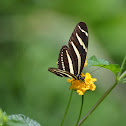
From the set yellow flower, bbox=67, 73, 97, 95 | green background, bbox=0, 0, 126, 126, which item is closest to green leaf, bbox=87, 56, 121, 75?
yellow flower, bbox=67, 73, 97, 95

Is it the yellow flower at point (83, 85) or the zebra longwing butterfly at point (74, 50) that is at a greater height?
the zebra longwing butterfly at point (74, 50)

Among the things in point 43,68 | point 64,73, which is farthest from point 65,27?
point 64,73

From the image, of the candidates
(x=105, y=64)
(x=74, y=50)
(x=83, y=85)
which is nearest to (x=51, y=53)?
(x=74, y=50)

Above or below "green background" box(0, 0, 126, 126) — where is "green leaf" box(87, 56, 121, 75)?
above

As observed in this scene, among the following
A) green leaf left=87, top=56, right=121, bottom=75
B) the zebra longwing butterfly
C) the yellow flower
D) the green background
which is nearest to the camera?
green leaf left=87, top=56, right=121, bottom=75

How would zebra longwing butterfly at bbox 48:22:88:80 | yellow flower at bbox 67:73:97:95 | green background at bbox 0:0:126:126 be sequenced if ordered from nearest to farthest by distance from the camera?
yellow flower at bbox 67:73:97:95
zebra longwing butterfly at bbox 48:22:88:80
green background at bbox 0:0:126:126

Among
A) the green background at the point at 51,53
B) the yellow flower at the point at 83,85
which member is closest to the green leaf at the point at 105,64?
the yellow flower at the point at 83,85

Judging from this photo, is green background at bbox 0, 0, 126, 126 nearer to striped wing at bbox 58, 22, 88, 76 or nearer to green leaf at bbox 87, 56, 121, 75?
striped wing at bbox 58, 22, 88, 76

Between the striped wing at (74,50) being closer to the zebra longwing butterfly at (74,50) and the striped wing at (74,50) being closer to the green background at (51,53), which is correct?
the zebra longwing butterfly at (74,50)

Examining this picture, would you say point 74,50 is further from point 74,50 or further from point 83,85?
point 83,85
